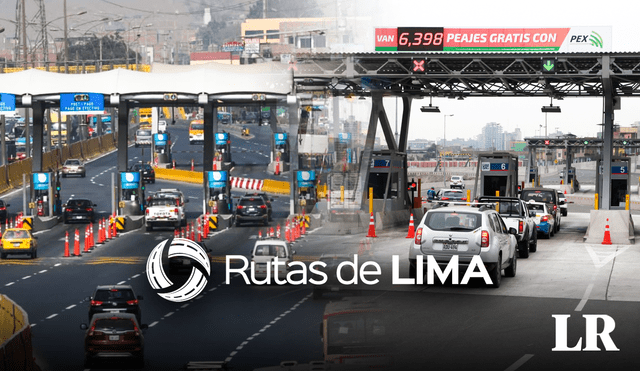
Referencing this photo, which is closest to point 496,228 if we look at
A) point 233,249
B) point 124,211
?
point 233,249

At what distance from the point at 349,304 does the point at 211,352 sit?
4559 mm

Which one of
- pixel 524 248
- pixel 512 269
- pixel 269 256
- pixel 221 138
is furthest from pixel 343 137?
pixel 221 138

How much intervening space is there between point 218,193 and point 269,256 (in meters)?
25.3

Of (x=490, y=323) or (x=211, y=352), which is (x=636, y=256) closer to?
(x=490, y=323)

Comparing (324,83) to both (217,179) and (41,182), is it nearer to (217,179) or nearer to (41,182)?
(217,179)

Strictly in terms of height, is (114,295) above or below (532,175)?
above

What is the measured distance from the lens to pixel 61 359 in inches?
634

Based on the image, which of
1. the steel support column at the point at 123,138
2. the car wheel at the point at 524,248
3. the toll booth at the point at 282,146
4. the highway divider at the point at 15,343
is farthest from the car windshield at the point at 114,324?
the toll booth at the point at 282,146

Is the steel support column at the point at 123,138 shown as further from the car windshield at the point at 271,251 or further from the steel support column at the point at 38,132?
the car windshield at the point at 271,251

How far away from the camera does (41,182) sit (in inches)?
Result: 1933

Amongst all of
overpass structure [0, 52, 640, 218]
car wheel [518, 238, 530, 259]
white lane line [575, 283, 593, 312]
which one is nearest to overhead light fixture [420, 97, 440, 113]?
overpass structure [0, 52, 640, 218]

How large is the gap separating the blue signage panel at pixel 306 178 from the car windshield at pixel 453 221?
30.5 meters

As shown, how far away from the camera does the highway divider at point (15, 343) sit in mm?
13298

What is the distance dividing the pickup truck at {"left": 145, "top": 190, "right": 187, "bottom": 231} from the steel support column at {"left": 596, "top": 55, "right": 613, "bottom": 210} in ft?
61.4
